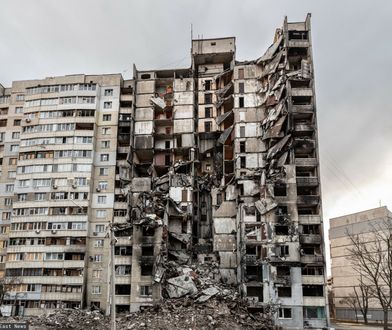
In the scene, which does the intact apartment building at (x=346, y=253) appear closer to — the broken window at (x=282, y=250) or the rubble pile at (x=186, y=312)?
the broken window at (x=282, y=250)

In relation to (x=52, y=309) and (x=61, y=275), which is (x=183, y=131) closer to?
(x=61, y=275)

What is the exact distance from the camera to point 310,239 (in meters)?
58.7

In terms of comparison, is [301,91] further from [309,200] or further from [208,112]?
[309,200]

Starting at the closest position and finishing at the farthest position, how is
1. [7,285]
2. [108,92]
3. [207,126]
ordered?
[7,285]
[207,126]
[108,92]

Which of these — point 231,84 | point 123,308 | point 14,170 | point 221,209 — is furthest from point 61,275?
point 231,84

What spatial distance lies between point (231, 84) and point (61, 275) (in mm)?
43990

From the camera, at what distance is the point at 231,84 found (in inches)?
2879

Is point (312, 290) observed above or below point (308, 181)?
below

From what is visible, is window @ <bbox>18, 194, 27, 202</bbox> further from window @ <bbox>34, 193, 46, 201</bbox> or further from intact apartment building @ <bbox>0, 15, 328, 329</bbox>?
window @ <bbox>34, 193, 46, 201</bbox>

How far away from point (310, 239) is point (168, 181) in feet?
84.5

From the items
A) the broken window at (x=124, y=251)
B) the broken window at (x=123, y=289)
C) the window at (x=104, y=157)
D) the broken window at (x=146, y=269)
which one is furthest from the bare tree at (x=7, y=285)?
the window at (x=104, y=157)

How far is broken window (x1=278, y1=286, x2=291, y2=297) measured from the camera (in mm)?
56344

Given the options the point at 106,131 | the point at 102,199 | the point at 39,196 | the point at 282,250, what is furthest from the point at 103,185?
the point at 282,250

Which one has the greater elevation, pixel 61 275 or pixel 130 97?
pixel 130 97
